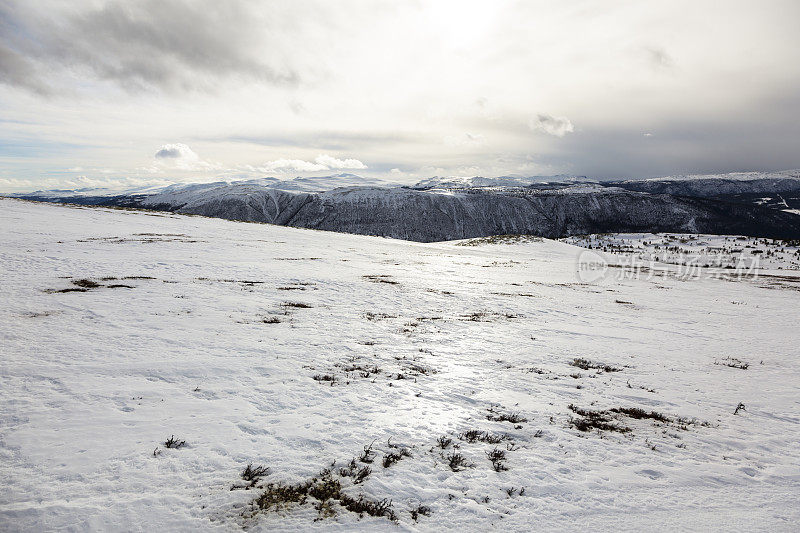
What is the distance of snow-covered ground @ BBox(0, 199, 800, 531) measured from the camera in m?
5.43

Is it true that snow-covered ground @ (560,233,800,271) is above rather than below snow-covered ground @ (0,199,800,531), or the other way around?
above

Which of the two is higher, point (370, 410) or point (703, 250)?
point (703, 250)

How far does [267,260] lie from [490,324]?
17.2 m

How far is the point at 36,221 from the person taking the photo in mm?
33094

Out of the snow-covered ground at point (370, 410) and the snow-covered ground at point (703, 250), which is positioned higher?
the snow-covered ground at point (703, 250)

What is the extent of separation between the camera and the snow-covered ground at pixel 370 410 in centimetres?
543

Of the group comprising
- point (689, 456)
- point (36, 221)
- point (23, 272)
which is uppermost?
point (36, 221)

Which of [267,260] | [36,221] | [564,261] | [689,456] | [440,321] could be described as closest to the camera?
[689,456]

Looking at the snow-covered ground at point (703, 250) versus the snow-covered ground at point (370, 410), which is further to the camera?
the snow-covered ground at point (703, 250)

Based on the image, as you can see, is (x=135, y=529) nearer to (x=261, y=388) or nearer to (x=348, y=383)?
(x=261, y=388)

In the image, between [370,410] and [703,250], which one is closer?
[370,410]

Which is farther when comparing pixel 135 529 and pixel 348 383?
pixel 348 383

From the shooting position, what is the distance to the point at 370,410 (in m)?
8.05

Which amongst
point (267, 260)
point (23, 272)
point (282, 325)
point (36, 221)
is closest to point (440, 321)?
point (282, 325)
